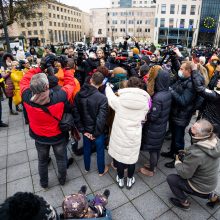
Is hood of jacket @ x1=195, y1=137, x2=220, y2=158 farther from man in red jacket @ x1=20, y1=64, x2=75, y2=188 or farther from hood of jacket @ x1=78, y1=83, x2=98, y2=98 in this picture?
man in red jacket @ x1=20, y1=64, x2=75, y2=188

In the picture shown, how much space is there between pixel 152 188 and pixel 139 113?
4.67 feet

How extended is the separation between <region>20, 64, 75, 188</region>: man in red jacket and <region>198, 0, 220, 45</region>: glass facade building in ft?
183

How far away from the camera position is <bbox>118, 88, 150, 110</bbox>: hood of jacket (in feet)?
8.42

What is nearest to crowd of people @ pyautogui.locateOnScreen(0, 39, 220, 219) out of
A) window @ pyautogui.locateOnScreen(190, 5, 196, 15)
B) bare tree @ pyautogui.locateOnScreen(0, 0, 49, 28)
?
Result: bare tree @ pyautogui.locateOnScreen(0, 0, 49, 28)

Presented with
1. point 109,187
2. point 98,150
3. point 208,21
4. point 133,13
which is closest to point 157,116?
point 98,150

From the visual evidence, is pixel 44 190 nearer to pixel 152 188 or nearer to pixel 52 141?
pixel 52 141

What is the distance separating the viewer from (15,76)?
564 centimetres

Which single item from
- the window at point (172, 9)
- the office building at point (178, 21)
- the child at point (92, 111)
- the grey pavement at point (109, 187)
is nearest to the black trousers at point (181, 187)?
the grey pavement at point (109, 187)

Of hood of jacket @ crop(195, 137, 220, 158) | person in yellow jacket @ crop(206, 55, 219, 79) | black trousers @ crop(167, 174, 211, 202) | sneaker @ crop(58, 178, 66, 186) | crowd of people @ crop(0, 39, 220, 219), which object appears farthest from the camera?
person in yellow jacket @ crop(206, 55, 219, 79)

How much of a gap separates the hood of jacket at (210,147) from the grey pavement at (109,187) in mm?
1104

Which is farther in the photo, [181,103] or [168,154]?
[168,154]

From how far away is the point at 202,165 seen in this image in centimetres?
227

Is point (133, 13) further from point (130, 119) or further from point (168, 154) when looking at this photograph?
point (130, 119)

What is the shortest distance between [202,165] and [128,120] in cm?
111
